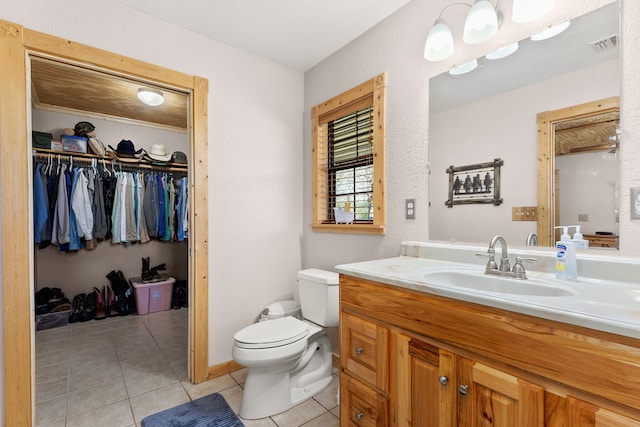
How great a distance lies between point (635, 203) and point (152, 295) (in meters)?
4.11

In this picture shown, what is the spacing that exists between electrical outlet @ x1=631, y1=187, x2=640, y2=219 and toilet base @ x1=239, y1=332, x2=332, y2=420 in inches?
67.8

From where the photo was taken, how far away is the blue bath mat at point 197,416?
1.62m

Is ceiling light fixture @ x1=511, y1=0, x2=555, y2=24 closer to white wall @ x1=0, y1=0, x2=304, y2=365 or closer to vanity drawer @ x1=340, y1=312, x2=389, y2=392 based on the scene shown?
vanity drawer @ x1=340, y1=312, x2=389, y2=392

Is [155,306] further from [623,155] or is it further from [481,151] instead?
[623,155]

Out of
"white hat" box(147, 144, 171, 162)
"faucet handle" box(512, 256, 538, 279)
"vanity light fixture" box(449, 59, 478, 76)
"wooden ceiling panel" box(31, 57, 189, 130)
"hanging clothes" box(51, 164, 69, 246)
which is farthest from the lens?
"white hat" box(147, 144, 171, 162)

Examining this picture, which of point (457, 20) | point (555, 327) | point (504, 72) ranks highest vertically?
point (457, 20)

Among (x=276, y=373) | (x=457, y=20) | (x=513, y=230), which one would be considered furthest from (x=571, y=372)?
(x=457, y=20)

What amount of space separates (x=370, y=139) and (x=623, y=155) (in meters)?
1.32

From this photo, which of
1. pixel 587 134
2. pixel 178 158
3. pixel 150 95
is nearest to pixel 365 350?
pixel 587 134

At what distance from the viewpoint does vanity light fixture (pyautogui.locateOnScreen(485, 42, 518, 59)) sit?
1.39 meters

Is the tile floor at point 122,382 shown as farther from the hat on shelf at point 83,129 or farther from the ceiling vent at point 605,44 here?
the ceiling vent at point 605,44

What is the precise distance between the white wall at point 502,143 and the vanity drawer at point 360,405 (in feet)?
2.93

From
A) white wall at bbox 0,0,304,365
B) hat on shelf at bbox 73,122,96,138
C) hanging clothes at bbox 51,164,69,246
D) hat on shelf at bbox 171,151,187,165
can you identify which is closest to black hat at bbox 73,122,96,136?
hat on shelf at bbox 73,122,96,138

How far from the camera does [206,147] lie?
6.85 ft
